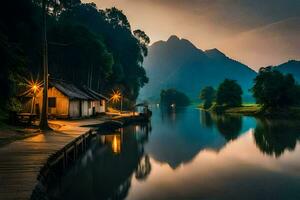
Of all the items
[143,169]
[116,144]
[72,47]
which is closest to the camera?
[143,169]

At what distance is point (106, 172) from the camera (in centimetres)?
2430

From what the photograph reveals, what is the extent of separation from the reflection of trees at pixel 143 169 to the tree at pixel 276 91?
67.8 meters

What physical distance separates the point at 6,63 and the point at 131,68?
8339cm

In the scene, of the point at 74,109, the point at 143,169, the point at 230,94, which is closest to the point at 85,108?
the point at 74,109

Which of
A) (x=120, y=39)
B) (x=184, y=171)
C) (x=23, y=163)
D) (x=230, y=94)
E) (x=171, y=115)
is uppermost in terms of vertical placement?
(x=120, y=39)

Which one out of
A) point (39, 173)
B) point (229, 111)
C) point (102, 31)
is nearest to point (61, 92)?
point (39, 173)

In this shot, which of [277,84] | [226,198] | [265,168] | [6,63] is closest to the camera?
[226,198]

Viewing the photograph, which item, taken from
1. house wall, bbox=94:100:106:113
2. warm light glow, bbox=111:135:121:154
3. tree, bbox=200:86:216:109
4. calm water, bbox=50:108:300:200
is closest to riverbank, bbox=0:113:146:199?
calm water, bbox=50:108:300:200

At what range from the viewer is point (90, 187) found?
65.4ft

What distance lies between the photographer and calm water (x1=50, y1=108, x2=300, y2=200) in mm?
18984

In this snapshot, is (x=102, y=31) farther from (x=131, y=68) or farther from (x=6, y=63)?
→ (x=6, y=63)

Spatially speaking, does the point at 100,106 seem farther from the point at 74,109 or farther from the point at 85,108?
the point at 74,109

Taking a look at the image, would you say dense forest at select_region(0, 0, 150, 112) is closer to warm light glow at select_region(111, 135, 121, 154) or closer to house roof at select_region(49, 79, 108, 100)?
house roof at select_region(49, 79, 108, 100)

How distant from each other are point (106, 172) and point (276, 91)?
76922 mm
